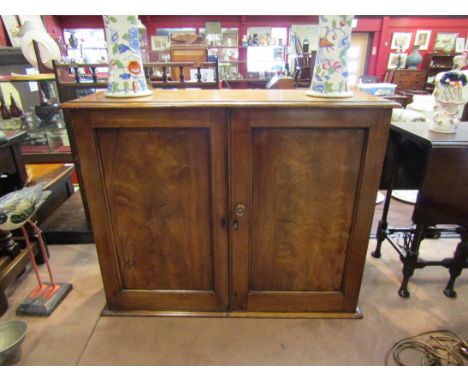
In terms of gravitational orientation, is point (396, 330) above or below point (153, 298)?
below

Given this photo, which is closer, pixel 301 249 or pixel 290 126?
pixel 290 126

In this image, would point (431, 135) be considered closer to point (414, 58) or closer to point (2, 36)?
point (2, 36)

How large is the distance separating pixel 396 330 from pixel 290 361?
22.9 inches

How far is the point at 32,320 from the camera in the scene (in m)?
1.56

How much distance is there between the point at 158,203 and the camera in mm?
1349

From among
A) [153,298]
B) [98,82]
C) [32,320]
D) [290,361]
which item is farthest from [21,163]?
[290,361]

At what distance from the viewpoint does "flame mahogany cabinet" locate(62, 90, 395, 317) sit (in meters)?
1.17

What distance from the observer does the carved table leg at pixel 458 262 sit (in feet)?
5.29

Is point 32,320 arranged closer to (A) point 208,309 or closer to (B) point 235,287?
(A) point 208,309

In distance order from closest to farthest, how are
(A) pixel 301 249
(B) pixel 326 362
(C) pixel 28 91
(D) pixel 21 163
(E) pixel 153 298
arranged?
(B) pixel 326 362, (A) pixel 301 249, (E) pixel 153 298, (D) pixel 21 163, (C) pixel 28 91

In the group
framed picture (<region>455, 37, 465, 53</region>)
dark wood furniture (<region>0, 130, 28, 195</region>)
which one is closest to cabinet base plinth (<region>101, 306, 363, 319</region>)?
dark wood furniture (<region>0, 130, 28, 195</region>)

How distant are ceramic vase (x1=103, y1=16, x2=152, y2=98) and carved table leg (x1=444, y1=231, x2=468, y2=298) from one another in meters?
1.78

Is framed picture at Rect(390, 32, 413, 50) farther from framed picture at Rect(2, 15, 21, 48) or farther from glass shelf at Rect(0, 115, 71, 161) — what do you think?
glass shelf at Rect(0, 115, 71, 161)
